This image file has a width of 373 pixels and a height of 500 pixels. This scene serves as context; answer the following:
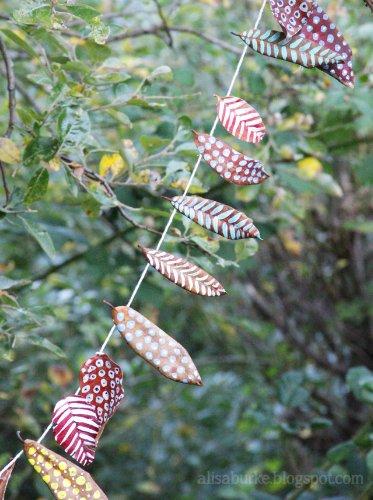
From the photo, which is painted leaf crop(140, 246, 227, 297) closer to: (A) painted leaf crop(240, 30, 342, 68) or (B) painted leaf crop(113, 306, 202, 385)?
(B) painted leaf crop(113, 306, 202, 385)

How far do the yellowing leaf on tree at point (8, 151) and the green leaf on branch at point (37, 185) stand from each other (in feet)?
0.15

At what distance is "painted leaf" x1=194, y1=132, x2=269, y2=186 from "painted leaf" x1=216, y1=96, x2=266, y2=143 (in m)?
0.02

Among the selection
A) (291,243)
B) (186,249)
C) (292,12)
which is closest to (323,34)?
(292,12)

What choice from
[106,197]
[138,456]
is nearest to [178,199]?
[106,197]

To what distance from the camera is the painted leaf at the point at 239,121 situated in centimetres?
69

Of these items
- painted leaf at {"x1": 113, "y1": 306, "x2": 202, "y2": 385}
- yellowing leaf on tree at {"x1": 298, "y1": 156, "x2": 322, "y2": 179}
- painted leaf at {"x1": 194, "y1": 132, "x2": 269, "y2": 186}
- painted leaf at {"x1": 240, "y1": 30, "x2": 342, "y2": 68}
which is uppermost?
painted leaf at {"x1": 240, "y1": 30, "x2": 342, "y2": 68}

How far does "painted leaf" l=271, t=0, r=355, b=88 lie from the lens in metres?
0.67

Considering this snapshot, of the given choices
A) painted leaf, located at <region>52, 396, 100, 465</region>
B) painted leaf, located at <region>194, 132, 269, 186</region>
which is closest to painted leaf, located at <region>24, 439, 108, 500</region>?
painted leaf, located at <region>52, 396, 100, 465</region>

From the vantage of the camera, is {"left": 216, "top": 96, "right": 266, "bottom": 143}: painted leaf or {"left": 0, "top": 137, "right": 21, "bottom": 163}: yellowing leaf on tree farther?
{"left": 0, "top": 137, "right": 21, "bottom": 163}: yellowing leaf on tree

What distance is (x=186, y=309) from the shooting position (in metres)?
2.17

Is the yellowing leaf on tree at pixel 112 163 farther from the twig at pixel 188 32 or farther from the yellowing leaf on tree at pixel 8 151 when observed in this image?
the twig at pixel 188 32

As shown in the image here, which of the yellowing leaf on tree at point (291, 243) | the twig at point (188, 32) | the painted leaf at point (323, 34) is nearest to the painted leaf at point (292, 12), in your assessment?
the painted leaf at point (323, 34)

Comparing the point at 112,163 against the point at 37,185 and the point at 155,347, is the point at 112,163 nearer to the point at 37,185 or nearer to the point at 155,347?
the point at 37,185

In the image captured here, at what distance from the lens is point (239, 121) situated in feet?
2.26
